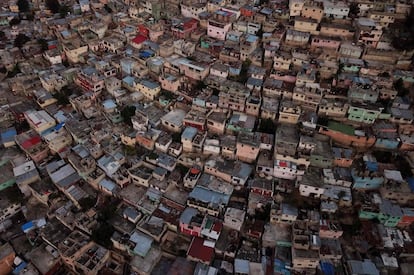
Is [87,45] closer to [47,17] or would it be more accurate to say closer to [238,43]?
[47,17]

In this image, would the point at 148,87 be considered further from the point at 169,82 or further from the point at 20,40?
the point at 20,40

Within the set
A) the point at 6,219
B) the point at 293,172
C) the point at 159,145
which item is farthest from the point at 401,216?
the point at 6,219

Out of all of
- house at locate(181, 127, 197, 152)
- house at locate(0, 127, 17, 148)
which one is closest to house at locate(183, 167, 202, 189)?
house at locate(181, 127, 197, 152)

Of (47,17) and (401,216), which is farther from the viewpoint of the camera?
(47,17)

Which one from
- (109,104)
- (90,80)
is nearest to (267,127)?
(109,104)

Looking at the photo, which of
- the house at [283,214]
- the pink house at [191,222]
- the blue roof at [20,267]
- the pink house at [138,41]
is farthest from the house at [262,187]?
the pink house at [138,41]

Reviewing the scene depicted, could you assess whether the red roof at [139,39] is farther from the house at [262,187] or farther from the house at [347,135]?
the house at [347,135]

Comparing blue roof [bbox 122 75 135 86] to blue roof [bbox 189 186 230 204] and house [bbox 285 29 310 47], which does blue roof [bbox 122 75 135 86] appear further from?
house [bbox 285 29 310 47]

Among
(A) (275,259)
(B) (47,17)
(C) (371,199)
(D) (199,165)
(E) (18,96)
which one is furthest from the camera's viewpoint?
(B) (47,17)
